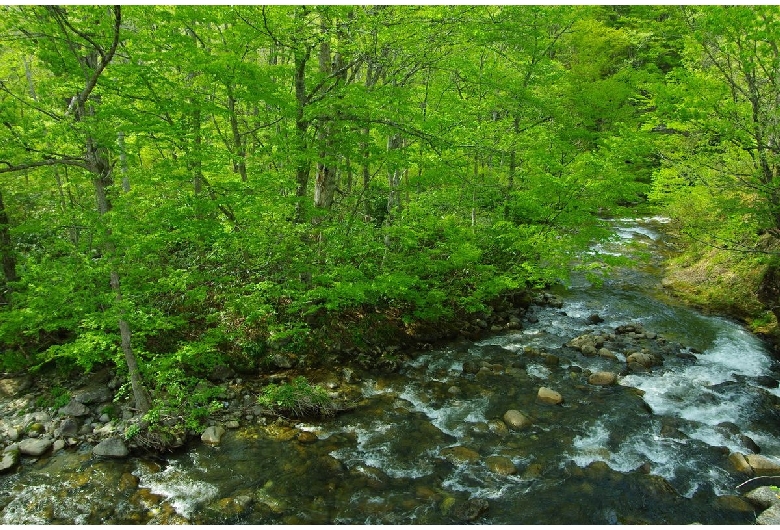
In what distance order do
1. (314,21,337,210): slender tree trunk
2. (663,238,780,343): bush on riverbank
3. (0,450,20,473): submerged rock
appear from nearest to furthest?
(0,450,20,473): submerged rock < (314,21,337,210): slender tree trunk < (663,238,780,343): bush on riverbank

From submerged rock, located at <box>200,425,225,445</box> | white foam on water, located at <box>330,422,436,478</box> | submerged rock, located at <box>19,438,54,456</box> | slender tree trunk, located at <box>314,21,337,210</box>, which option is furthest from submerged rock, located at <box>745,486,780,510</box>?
submerged rock, located at <box>19,438,54,456</box>

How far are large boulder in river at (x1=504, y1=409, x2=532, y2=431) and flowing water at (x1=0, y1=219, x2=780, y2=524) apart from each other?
0.16m

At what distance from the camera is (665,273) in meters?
17.0

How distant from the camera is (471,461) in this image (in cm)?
734

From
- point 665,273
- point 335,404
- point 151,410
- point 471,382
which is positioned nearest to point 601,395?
point 471,382

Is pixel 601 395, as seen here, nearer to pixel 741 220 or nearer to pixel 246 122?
pixel 741 220

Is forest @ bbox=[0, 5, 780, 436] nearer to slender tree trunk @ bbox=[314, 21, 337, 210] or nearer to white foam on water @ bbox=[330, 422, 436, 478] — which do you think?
slender tree trunk @ bbox=[314, 21, 337, 210]

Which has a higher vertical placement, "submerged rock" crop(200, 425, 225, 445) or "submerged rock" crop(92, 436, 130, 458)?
"submerged rock" crop(92, 436, 130, 458)

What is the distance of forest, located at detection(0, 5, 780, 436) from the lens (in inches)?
275

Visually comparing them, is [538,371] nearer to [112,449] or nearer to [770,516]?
[770,516]

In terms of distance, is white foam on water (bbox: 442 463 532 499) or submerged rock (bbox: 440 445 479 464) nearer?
white foam on water (bbox: 442 463 532 499)

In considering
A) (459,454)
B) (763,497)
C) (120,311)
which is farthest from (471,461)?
(120,311)

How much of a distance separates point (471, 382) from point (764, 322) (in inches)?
349

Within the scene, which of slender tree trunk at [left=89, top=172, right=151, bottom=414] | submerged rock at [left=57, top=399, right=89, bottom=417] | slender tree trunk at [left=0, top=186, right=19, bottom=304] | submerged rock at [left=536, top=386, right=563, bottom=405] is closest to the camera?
slender tree trunk at [left=89, top=172, right=151, bottom=414]
